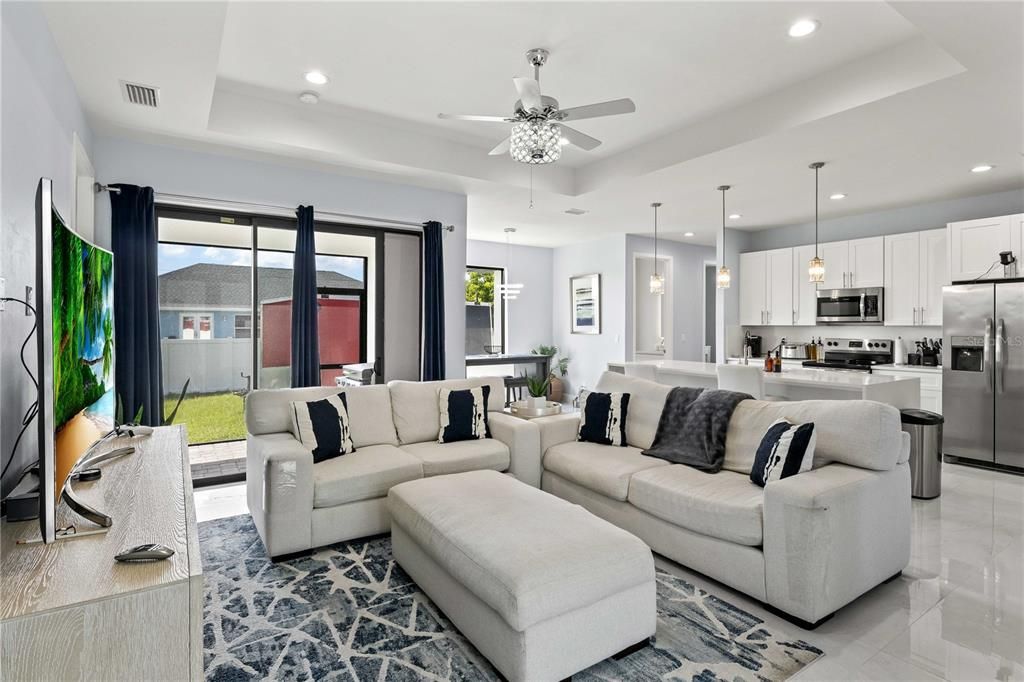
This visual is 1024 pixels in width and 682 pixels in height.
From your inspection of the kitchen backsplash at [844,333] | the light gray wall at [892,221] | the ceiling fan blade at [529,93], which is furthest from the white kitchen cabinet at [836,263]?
the ceiling fan blade at [529,93]

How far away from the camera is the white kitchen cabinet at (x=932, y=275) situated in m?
5.65

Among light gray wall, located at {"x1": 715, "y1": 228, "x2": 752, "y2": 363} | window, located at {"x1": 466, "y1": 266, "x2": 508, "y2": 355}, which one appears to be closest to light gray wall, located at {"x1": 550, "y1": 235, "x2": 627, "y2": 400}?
window, located at {"x1": 466, "y1": 266, "x2": 508, "y2": 355}

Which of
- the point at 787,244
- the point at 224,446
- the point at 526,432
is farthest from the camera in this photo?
the point at 787,244

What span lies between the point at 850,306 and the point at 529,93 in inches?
215

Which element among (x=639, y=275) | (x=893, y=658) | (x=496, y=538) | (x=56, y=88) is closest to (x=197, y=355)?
(x=56, y=88)

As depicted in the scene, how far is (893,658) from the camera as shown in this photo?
81.0 inches

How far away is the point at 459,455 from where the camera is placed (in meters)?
3.60

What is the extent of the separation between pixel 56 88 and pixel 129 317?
1710 millimetres

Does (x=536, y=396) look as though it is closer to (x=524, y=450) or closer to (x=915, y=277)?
(x=524, y=450)

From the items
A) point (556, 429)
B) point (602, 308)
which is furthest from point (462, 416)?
point (602, 308)

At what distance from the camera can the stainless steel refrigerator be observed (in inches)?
186

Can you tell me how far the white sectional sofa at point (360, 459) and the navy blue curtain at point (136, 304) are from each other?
927mm

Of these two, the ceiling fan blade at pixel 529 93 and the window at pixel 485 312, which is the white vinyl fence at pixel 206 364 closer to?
the ceiling fan blade at pixel 529 93

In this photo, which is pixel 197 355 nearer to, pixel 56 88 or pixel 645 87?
pixel 56 88
